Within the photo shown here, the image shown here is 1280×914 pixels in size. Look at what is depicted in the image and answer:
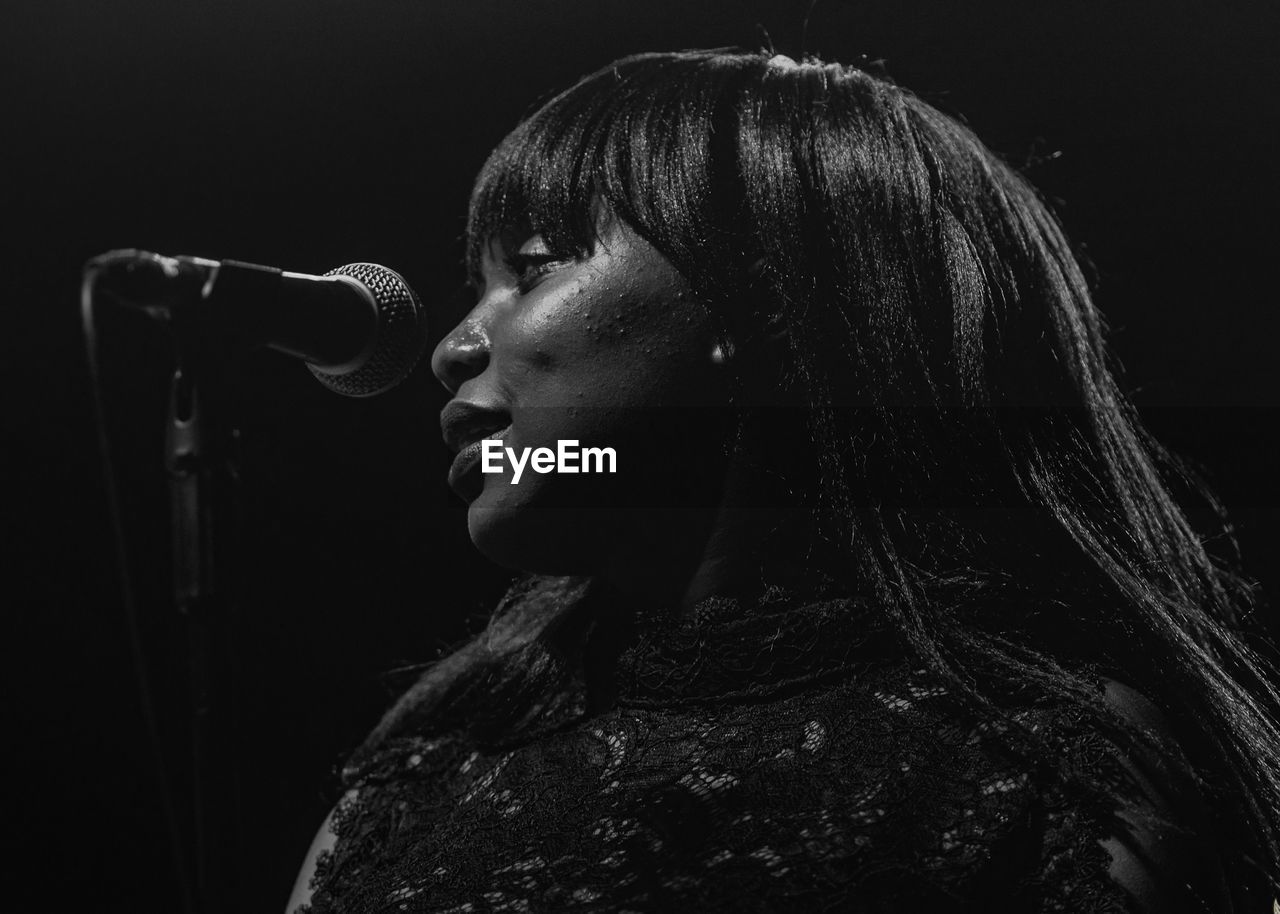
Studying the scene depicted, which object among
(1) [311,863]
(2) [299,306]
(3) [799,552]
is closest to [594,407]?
(3) [799,552]

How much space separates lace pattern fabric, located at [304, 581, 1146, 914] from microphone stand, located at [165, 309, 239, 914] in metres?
0.35

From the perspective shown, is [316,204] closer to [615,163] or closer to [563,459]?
[615,163]

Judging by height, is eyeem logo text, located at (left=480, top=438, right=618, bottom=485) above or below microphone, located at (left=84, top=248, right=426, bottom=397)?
below

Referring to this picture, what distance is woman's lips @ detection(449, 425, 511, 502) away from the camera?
1.38 m

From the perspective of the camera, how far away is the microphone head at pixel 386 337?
1.11 m

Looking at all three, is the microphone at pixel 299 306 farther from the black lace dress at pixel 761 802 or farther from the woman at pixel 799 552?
the black lace dress at pixel 761 802

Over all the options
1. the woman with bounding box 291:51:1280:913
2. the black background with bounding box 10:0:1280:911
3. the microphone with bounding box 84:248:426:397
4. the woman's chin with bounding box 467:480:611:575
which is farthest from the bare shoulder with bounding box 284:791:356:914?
the microphone with bounding box 84:248:426:397

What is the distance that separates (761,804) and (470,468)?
0.50m

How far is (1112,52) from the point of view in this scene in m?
1.63

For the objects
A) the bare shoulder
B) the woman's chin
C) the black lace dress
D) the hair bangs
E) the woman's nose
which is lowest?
the bare shoulder

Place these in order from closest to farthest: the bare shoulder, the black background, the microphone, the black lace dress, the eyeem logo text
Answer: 1. the microphone
2. the black lace dress
3. the eyeem logo text
4. the bare shoulder
5. the black background

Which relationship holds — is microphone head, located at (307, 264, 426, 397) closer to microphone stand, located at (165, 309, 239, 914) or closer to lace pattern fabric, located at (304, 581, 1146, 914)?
microphone stand, located at (165, 309, 239, 914)

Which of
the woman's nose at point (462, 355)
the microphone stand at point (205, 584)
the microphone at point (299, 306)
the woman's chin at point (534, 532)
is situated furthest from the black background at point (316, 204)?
the microphone stand at point (205, 584)

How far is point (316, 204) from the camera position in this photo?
1.77 metres
